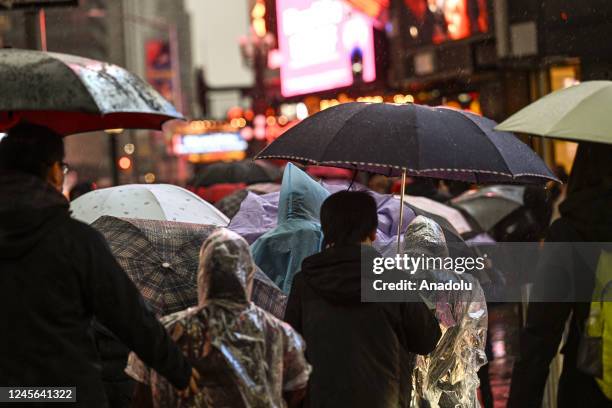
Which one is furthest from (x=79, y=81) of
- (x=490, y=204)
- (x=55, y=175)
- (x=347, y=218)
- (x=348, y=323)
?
(x=490, y=204)

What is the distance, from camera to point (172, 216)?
24.2ft

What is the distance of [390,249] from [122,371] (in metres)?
1.95

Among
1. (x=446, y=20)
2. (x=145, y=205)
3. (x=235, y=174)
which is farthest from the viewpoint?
(x=446, y=20)

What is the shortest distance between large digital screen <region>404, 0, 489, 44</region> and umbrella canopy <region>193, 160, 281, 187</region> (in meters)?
7.79

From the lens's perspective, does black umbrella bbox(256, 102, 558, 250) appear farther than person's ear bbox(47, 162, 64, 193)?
Yes

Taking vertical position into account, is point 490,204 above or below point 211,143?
below

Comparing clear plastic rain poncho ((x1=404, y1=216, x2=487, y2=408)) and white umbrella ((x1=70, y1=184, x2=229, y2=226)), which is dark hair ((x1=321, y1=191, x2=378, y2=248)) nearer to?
clear plastic rain poncho ((x1=404, y1=216, x2=487, y2=408))

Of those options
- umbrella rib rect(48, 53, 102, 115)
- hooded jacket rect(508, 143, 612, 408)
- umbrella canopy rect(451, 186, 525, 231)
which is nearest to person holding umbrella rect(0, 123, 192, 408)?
umbrella rib rect(48, 53, 102, 115)

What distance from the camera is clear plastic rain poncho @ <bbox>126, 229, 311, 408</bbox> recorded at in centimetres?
474

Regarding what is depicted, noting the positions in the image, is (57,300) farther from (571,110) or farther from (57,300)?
(571,110)

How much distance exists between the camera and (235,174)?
47.7 feet

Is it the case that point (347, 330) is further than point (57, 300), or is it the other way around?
point (347, 330)

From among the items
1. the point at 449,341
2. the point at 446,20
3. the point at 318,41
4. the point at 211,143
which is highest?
the point at 318,41

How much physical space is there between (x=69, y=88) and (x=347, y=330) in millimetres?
1719
